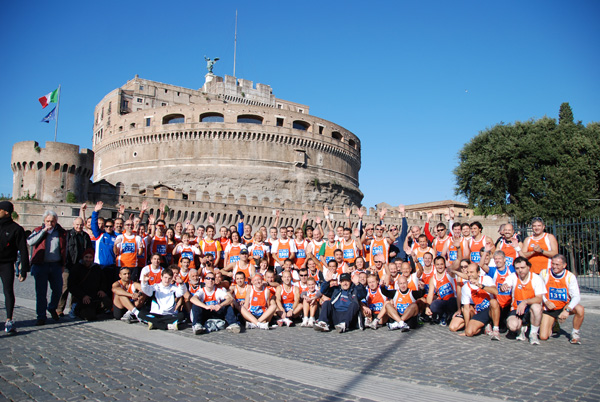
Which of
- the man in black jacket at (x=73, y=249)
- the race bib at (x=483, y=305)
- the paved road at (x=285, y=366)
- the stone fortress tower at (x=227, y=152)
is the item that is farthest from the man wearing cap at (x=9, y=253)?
the stone fortress tower at (x=227, y=152)

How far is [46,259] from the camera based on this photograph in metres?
6.89

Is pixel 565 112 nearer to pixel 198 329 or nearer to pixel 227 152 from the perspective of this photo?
pixel 227 152

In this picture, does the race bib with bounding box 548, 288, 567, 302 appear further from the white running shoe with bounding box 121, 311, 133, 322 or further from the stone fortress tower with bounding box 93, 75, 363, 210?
the stone fortress tower with bounding box 93, 75, 363, 210

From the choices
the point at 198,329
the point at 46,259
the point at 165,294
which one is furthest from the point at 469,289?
the point at 46,259

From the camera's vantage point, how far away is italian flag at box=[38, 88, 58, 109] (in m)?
32.6

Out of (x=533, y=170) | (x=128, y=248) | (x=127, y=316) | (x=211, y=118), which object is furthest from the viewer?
(x=211, y=118)

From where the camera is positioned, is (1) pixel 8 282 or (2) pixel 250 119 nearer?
(1) pixel 8 282

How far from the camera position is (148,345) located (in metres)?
5.70

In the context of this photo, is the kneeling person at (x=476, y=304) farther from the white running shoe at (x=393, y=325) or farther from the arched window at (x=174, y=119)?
the arched window at (x=174, y=119)

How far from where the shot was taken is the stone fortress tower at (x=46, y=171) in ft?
96.5

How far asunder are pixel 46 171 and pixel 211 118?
1923cm

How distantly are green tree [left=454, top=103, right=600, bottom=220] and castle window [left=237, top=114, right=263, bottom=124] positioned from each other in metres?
24.1

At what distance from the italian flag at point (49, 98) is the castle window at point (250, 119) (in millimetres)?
17455

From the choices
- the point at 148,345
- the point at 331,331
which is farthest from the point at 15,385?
the point at 331,331
